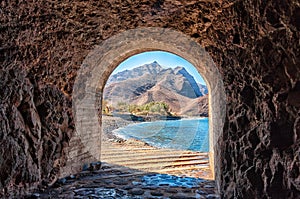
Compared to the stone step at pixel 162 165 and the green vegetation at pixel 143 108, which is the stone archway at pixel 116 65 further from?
the green vegetation at pixel 143 108

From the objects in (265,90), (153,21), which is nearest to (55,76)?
(153,21)

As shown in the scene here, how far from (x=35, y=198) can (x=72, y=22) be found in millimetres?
2173

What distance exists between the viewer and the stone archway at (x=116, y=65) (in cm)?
361

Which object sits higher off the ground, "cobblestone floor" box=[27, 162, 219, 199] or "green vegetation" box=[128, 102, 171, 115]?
"green vegetation" box=[128, 102, 171, 115]

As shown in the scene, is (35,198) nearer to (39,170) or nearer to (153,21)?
(39,170)

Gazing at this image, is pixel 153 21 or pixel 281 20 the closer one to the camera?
pixel 281 20

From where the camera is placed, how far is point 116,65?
5426 millimetres

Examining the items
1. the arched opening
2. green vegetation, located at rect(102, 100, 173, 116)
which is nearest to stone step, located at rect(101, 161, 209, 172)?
the arched opening

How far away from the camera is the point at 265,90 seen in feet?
5.66

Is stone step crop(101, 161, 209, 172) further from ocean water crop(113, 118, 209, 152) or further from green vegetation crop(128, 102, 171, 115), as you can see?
green vegetation crop(128, 102, 171, 115)

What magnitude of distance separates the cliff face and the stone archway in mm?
269

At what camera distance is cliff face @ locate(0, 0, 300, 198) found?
4.85 feet

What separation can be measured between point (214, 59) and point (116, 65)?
2820 mm

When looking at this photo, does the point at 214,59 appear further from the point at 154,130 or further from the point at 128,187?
the point at 154,130
